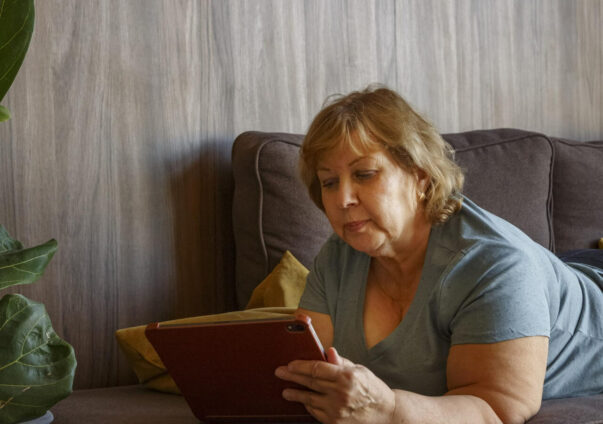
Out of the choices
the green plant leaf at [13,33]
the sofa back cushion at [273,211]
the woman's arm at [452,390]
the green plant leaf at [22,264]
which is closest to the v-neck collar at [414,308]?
the woman's arm at [452,390]

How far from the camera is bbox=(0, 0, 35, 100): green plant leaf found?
105 centimetres

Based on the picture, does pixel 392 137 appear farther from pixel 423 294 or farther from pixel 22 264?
pixel 22 264

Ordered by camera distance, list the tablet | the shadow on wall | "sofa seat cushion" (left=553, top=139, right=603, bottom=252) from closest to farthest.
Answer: the tablet
the shadow on wall
"sofa seat cushion" (left=553, top=139, right=603, bottom=252)

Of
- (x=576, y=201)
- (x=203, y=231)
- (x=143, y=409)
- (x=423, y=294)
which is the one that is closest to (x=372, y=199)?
(x=423, y=294)

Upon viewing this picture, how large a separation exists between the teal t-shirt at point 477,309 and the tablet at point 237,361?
7.7 inches

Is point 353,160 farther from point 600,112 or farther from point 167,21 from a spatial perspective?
point 600,112

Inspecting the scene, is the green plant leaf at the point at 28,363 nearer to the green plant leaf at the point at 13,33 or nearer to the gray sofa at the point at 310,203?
the gray sofa at the point at 310,203

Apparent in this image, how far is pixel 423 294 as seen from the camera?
3.99 ft

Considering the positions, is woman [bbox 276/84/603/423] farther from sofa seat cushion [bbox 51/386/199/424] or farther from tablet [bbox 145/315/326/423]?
sofa seat cushion [bbox 51/386/199/424]

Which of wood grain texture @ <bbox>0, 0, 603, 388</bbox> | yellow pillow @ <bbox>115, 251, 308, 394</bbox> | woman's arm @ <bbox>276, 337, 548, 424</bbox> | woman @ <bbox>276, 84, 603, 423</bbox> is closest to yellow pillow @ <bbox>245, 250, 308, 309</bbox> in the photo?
yellow pillow @ <bbox>115, 251, 308, 394</bbox>

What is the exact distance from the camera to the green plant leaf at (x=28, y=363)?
3.61 ft

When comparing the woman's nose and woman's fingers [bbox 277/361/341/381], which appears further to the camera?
the woman's nose

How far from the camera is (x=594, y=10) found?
2492mm

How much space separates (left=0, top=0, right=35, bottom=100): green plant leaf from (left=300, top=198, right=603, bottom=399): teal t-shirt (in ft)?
2.19
